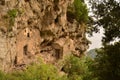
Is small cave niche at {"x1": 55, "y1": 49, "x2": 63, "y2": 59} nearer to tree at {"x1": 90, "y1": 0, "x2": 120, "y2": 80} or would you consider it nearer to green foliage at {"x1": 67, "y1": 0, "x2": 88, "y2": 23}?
green foliage at {"x1": 67, "y1": 0, "x2": 88, "y2": 23}

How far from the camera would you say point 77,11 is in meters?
39.2

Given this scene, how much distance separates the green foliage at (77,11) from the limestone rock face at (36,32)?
0.69 metres

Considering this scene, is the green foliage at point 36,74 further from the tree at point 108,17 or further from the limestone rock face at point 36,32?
the tree at point 108,17

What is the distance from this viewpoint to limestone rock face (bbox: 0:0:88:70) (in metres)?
25.8

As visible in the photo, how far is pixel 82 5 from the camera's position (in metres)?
40.2

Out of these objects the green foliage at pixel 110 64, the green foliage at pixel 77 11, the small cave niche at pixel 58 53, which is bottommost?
the green foliage at pixel 110 64

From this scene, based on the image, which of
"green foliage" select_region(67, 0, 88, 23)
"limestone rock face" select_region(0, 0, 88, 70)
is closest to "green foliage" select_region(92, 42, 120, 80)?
"limestone rock face" select_region(0, 0, 88, 70)

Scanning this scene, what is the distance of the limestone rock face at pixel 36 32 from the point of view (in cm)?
2578

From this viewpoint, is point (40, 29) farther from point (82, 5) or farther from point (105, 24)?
point (105, 24)

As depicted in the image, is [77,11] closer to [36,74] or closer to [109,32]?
[36,74]

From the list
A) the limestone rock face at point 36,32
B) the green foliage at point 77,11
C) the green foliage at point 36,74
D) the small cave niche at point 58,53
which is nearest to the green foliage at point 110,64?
the green foliage at point 36,74

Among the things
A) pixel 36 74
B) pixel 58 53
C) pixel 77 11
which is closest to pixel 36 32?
pixel 58 53

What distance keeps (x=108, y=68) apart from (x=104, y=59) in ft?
1.73

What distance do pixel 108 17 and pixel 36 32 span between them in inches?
835
